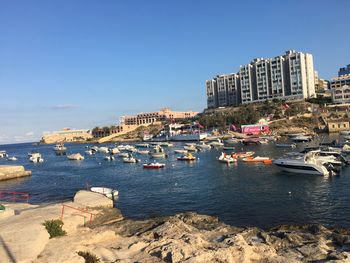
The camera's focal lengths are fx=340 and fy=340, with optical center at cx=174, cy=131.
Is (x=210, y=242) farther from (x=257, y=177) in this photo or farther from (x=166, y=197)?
(x=257, y=177)

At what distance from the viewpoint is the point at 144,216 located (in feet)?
102

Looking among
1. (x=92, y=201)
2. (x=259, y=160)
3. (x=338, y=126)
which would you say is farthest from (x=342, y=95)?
(x=92, y=201)

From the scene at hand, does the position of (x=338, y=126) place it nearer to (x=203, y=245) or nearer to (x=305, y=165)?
(x=305, y=165)

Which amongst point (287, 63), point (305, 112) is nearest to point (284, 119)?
point (305, 112)

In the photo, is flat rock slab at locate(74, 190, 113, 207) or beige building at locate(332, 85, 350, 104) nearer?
flat rock slab at locate(74, 190, 113, 207)

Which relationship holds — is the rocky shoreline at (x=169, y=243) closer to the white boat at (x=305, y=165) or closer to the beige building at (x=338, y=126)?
the white boat at (x=305, y=165)

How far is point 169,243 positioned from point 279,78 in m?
165

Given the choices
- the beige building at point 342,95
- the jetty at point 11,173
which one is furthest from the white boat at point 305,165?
the beige building at point 342,95

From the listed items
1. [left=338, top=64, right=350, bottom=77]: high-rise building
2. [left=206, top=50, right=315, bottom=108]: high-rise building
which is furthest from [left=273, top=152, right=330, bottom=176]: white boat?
[left=338, top=64, right=350, bottom=77]: high-rise building

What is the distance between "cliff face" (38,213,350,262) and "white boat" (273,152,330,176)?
23.1 metres

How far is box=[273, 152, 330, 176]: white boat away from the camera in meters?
44.9

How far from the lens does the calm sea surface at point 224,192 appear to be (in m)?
29.0

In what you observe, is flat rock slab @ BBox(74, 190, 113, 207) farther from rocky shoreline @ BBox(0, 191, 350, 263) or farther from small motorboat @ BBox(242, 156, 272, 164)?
small motorboat @ BBox(242, 156, 272, 164)

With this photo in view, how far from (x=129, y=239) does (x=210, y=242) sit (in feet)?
17.4
